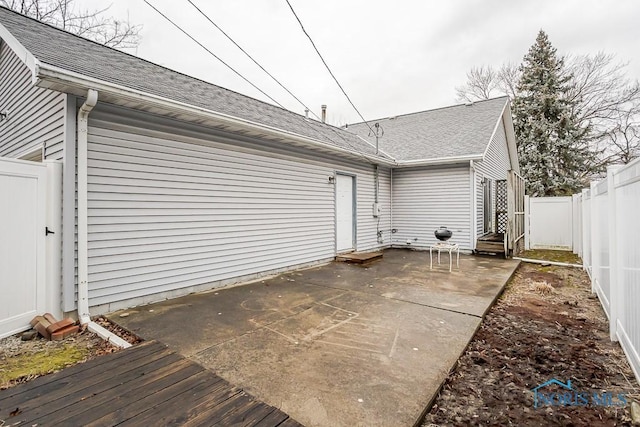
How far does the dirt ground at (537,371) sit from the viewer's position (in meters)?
1.90

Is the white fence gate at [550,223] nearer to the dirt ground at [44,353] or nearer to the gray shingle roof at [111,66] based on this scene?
the gray shingle roof at [111,66]

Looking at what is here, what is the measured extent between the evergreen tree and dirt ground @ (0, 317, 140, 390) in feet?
61.8

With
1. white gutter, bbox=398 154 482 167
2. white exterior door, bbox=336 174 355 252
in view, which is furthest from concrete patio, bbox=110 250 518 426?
white gutter, bbox=398 154 482 167

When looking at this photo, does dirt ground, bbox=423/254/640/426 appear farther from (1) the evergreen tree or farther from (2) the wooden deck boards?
(1) the evergreen tree

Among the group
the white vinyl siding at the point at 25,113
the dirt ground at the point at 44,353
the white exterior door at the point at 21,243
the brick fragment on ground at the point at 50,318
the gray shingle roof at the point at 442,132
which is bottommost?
the dirt ground at the point at 44,353

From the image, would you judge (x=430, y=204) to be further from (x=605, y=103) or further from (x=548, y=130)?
(x=605, y=103)

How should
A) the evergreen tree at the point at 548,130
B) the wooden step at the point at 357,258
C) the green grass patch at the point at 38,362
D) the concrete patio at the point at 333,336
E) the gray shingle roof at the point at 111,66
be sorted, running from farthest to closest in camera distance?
the evergreen tree at the point at 548,130, the wooden step at the point at 357,258, the gray shingle roof at the point at 111,66, the green grass patch at the point at 38,362, the concrete patio at the point at 333,336

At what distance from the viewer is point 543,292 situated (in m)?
4.82

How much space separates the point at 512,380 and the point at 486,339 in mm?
800

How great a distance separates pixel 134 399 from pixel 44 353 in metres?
1.51

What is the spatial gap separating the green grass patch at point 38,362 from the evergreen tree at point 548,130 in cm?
1904

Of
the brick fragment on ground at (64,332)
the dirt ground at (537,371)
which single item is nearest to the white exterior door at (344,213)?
the dirt ground at (537,371)

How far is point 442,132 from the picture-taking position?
10.1 meters

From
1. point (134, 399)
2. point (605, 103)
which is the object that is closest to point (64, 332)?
point (134, 399)
